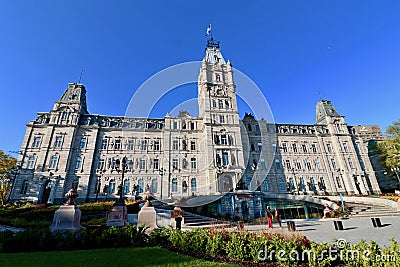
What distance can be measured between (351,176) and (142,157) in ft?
140

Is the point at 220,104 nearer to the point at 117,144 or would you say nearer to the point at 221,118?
the point at 221,118

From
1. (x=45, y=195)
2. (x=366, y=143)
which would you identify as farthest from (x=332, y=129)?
(x=45, y=195)

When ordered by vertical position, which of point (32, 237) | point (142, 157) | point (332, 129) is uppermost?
point (332, 129)

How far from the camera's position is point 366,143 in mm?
45594

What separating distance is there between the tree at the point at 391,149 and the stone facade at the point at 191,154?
323 centimetres

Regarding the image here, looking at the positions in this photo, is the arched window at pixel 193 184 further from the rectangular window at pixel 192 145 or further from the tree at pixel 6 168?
the tree at pixel 6 168

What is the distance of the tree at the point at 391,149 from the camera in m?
37.3

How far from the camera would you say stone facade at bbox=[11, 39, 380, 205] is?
104 ft

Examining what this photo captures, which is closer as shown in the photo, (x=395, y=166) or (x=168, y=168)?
(x=168, y=168)

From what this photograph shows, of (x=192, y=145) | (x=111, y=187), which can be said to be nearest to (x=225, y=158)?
(x=192, y=145)

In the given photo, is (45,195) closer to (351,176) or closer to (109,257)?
(109,257)

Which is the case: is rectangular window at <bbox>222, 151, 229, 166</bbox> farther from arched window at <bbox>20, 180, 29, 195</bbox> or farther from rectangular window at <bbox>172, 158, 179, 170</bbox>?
arched window at <bbox>20, 180, 29, 195</bbox>

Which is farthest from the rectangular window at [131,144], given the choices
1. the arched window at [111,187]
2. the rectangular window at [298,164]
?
the rectangular window at [298,164]

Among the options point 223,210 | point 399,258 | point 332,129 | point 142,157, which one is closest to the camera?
point 399,258
